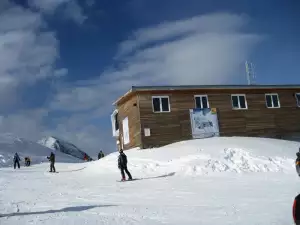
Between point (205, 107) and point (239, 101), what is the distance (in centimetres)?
334

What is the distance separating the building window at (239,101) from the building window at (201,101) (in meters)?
2.47

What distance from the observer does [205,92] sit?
32719 millimetres

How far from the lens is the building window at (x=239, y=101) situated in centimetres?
3334

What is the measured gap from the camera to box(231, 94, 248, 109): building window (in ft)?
109

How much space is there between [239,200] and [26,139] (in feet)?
256

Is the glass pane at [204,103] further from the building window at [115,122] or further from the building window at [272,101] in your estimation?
the building window at [115,122]

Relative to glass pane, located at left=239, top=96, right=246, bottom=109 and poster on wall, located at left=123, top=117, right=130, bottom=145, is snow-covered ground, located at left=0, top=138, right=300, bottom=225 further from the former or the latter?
glass pane, located at left=239, top=96, right=246, bottom=109

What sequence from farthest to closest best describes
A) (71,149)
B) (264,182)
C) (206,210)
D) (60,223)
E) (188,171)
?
(71,149) < (188,171) < (264,182) < (206,210) < (60,223)

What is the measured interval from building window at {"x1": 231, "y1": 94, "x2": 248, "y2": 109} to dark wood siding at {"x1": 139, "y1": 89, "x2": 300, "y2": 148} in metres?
0.28

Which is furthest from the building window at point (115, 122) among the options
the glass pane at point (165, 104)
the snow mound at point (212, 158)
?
the snow mound at point (212, 158)

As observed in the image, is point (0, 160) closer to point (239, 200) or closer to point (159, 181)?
point (159, 181)

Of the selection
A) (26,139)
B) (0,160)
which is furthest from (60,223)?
(26,139)

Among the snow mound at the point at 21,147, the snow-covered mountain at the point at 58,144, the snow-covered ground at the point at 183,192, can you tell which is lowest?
the snow-covered ground at the point at 183,192

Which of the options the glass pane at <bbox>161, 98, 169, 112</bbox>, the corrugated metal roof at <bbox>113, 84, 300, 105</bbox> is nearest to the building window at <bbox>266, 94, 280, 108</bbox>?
the corrugated metal roof at <bbox>113, 84, 300, 105</bbox>
